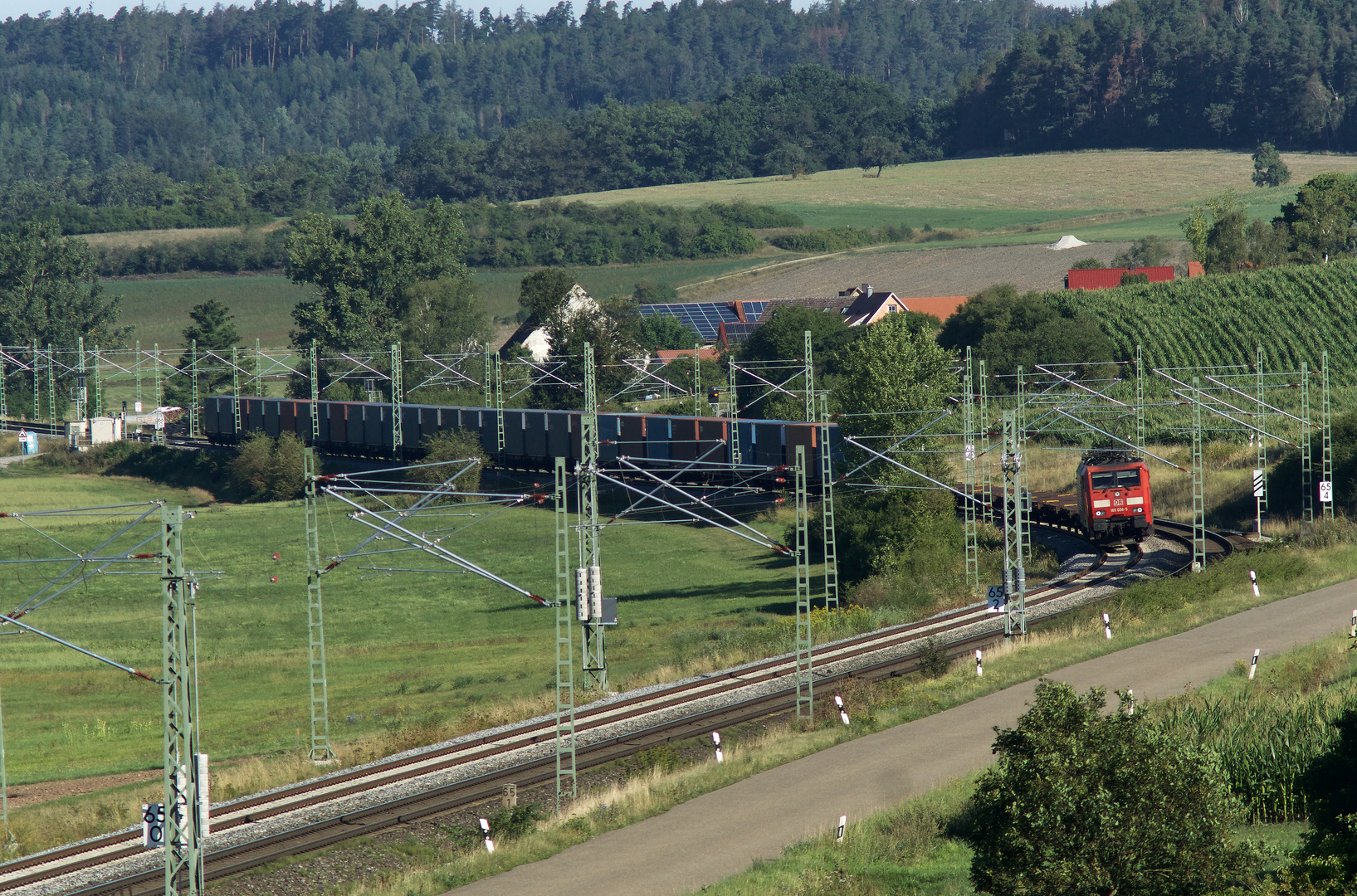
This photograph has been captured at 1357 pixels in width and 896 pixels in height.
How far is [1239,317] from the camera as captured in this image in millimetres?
85125

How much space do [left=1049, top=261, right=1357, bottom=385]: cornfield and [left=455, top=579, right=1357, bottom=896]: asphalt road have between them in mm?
53488

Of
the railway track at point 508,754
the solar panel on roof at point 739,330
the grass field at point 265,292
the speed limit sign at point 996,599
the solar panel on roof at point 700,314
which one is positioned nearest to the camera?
the railway track at point 508,754

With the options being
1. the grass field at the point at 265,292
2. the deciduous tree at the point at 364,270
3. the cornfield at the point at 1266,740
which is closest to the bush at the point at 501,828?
the cornfield at the point at 1266,740

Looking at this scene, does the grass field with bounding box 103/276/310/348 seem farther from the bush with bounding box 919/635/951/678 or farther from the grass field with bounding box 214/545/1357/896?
the grass field with bounding box 214/545/1357/896

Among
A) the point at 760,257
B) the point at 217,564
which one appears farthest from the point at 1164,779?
the point at 760,257

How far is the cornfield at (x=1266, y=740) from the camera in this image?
Result: 66.0ft

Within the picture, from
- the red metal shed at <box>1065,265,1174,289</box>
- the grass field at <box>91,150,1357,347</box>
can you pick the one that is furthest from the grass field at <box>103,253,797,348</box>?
the red metal shed at <box>1065,265,1174,289</box>

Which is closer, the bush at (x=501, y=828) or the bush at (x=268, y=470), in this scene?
the bush at (x=501, y=828)

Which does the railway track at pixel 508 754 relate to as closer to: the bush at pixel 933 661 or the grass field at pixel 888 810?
the bush at pixel 933 661

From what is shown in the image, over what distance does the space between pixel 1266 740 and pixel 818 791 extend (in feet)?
22.9

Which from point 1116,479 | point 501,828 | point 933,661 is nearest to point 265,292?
point 1116,479

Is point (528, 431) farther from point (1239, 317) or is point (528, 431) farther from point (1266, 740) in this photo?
point (1266, 740)

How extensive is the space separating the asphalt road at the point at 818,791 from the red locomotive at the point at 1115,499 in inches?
574

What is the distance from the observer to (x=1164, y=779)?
47.6 feet
